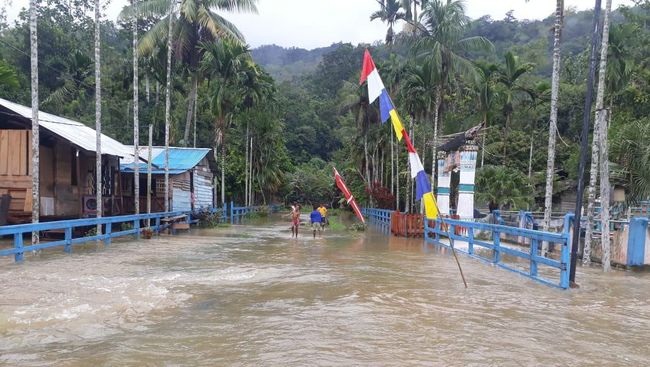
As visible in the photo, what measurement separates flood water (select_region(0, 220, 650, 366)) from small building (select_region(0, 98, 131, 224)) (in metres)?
5.92

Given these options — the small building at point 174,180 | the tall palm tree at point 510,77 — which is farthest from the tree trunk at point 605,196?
the tall palm tree at point 510,77

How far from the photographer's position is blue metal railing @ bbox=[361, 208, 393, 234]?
28386 mm

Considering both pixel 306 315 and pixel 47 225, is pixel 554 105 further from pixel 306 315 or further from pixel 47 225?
pixel 47 225

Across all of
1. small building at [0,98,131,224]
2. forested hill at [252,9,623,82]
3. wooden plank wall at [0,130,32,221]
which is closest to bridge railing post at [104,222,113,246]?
small building at [0,98,131,224]

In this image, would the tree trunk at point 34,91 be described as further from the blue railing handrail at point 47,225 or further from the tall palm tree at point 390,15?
the tall palm tree at point 390,15

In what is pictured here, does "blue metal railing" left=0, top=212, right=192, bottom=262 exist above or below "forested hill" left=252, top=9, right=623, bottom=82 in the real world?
below

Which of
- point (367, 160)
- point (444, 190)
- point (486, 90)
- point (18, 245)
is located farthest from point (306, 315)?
point (367, 160)

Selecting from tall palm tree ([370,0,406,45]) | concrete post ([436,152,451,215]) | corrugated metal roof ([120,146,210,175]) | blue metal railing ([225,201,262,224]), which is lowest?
blue metal railing ([225,201,262,224])

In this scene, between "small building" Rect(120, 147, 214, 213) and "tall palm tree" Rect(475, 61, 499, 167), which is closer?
"small building" Rect(120, 147, 214, 213)

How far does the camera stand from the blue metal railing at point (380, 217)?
28.4 metres

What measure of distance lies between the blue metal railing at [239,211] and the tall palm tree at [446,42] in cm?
1396

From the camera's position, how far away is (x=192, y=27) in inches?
1186

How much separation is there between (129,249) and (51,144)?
6404 mm

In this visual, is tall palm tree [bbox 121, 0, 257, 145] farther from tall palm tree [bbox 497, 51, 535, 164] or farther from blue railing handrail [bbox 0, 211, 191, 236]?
tall palm tree [bbox 497, 51, 535, 164]
